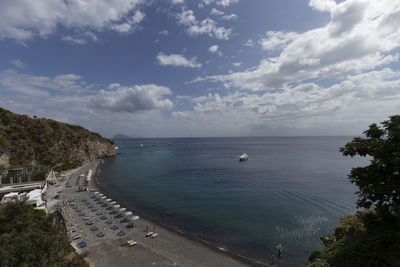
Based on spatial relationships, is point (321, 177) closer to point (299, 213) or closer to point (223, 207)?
point (299, 213)

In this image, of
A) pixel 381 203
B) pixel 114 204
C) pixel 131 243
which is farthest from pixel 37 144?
pixel 381 203

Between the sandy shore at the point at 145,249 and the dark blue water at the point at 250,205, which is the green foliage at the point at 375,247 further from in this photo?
the dark blue water at the point at 250,205

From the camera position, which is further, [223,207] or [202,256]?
[223,207]

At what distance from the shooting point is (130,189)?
51875 mm

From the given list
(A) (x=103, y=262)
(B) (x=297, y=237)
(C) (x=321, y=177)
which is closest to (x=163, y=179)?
(A) (x=103, y=262)

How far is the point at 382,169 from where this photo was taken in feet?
33.2

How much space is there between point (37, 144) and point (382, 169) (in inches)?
3716

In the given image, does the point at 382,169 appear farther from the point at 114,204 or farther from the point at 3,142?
the point at 3,142

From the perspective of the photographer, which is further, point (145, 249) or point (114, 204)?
point (114, 204)

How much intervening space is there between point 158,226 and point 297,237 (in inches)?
937

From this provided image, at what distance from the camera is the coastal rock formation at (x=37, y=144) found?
5619cm

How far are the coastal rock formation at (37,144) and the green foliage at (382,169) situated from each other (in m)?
75.1

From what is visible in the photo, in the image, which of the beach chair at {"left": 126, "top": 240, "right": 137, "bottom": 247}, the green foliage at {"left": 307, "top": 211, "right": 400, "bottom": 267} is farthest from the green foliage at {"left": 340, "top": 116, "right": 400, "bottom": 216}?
the beach chair at {"left": 126, "top": 240, "right": 137, "bottom": 247}

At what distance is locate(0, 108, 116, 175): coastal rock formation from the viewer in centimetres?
5619
